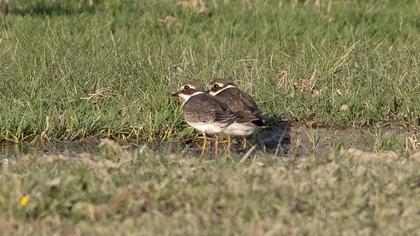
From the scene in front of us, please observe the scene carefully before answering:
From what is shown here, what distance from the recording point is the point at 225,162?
792 cm

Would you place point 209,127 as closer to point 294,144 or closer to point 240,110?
point 240,110

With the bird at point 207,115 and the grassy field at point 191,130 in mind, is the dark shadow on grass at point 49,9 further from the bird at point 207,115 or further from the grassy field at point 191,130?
the bird at point 207,115

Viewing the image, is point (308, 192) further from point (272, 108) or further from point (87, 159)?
point (272, 108)

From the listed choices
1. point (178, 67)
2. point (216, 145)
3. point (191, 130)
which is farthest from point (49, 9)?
point (216, 145)

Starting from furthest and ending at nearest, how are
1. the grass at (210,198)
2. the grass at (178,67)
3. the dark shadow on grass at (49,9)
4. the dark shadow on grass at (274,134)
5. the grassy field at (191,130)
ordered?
the dark shadow on grass at (49,9) < the dark shadow on grass at (274,134) < the grass at (178,67) < the grassy field at (191,130) < the grass at (210,198)

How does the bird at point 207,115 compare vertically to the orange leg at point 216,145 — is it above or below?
above

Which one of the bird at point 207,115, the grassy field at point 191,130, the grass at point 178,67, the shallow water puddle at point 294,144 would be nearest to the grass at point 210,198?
the grassy field at point 191,130

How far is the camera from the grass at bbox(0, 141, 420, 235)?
6.60 m

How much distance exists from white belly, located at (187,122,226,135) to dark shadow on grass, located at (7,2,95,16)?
4882 millimetres

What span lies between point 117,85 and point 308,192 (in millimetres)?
4440

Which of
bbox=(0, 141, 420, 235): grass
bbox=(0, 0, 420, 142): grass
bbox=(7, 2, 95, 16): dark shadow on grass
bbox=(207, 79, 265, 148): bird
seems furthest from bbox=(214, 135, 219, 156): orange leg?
bbox=(7, 2, 95, 16): dark shadow on grass

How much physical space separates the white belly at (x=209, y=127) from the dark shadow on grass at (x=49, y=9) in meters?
4.88

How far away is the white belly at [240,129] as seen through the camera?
10.0 m

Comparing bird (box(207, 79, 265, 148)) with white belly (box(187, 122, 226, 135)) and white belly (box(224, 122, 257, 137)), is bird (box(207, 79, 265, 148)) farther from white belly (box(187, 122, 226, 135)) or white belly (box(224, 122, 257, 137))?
white belly (box(187, 122, 226, 135))
